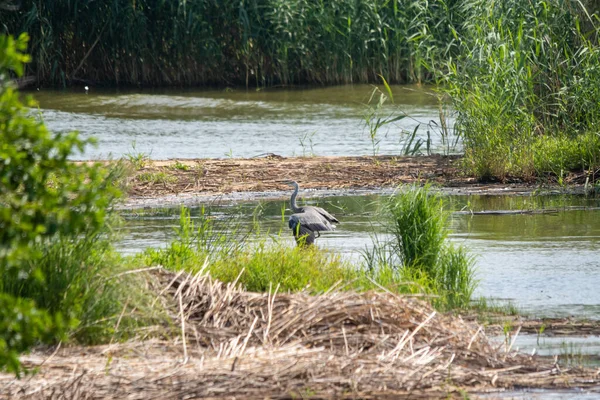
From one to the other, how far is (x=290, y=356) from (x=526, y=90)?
8170mm

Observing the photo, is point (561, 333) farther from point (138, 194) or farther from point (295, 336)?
point (138, 194)

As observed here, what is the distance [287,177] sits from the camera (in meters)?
12.9

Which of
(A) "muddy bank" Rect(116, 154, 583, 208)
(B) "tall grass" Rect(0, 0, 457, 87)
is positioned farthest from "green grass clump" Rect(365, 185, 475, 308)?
(B) "tall grass" Rect(0, 0, 457, 87)

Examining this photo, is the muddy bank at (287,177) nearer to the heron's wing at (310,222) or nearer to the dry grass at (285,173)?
the dry grass at (285,173)

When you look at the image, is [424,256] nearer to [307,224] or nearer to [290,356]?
[307,224]

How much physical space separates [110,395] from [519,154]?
8617 millimetres

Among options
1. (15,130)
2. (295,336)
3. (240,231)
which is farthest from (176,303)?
(240,231)

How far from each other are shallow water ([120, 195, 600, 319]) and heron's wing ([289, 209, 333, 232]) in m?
0.41

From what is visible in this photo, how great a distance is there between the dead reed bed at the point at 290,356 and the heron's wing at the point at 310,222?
2.55 meters

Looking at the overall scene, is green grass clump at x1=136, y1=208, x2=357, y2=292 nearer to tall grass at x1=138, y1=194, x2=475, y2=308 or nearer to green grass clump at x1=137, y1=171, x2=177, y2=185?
tall grass at x1=138, y1=194, x2=475, y2=308

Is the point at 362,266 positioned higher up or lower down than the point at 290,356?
lower down

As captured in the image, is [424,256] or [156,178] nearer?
[424,256]

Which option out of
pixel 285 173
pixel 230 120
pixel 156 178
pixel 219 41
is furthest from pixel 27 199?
pixel 219 41

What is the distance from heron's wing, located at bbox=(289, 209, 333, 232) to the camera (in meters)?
8.59
